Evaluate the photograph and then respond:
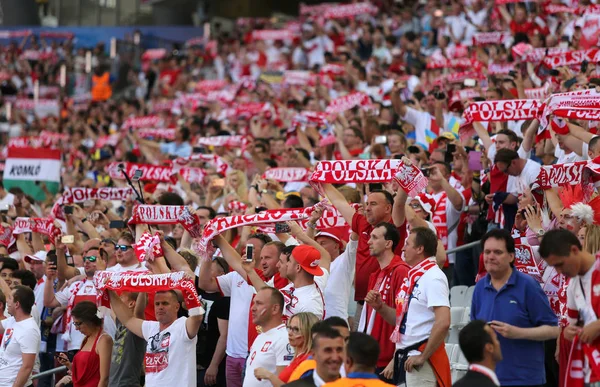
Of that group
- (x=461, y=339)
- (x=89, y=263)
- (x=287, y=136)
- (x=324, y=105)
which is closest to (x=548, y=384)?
(x=461, y=339)

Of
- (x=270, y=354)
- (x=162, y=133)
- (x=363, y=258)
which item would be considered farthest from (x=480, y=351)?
(x=162, y=133)

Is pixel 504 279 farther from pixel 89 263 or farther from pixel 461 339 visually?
pixel 89 263

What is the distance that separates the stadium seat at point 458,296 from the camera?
10172mm

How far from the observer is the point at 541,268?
840 cm

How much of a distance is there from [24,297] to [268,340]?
312cm

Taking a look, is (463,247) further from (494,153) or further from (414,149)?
(414,149)

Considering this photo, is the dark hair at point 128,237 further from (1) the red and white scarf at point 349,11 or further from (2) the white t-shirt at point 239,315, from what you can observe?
(1) the red and white scarf at point 349,11

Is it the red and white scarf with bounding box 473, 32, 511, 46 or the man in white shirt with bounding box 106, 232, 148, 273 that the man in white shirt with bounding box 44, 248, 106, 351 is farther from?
A: the red and white scarf with bounding box 473, 32, 511, 46

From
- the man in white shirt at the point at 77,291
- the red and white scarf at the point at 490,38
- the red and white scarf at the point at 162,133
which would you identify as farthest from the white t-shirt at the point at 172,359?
the red and white scarf at the point at 162,133

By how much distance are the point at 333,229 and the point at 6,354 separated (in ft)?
10.2

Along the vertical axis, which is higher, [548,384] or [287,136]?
[287,136]

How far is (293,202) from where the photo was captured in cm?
1077

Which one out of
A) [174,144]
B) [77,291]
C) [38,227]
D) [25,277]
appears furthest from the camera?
[174,144]

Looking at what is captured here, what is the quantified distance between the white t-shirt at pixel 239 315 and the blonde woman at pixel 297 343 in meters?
1.73
